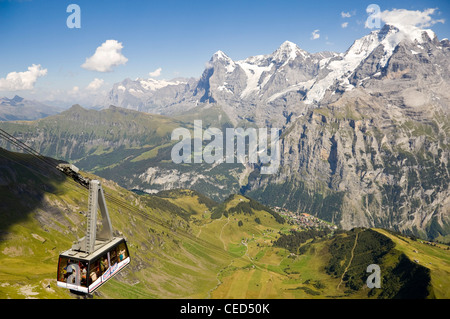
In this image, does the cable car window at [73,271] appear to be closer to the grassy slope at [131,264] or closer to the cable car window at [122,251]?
the cable car window at [122,251]

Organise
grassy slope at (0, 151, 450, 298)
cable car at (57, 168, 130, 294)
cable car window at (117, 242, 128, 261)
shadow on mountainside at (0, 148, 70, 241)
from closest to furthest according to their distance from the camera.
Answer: cable car at (57, 168, 130, 294) < cable car window at (117, 242, 128, 261) < grassy slope at (0, 151, 450, 298) < shadow on mountainside at (0, 148, 70, 241)

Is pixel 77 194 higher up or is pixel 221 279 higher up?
pixel 77 194

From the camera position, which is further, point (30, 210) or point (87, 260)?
point (30, 210)

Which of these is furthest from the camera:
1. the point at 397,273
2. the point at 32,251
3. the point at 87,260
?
the point at 397,273

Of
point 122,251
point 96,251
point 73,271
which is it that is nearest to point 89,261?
point 96,251

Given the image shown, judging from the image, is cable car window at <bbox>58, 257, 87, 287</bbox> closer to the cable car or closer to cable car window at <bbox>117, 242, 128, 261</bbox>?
→ the cable car

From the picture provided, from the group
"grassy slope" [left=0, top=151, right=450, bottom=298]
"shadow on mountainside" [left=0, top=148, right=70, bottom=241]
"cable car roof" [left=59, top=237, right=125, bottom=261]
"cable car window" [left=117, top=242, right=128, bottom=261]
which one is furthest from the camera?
"shadow on mountainside" [left=0, top=148, right=70, bottom=241]

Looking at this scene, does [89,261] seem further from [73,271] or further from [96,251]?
[73,271]

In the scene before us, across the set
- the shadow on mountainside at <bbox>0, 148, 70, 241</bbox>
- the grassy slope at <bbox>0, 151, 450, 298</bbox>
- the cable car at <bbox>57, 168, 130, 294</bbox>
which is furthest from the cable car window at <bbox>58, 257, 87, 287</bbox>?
the shadow on mountainside at <bbox>0, 148, 70, 241</bbox>
